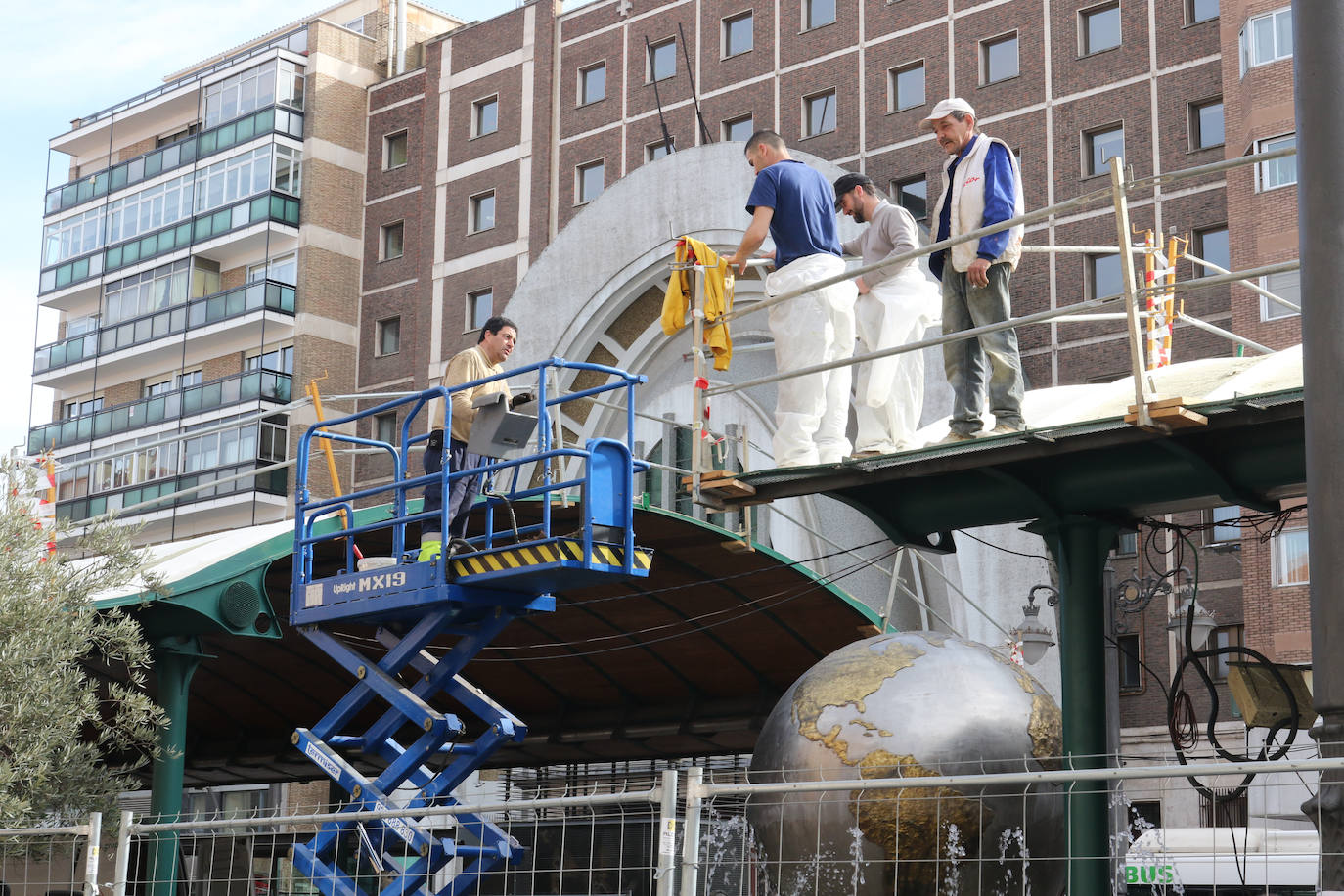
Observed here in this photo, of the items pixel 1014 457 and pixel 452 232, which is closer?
pixel 1014 457

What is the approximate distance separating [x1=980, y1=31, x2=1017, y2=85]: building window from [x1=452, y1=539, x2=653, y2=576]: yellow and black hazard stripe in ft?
115

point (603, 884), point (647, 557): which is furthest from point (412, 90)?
point (647, 557)

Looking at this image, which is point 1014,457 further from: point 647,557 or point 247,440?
point 247,440

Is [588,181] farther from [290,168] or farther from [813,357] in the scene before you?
[813,357]

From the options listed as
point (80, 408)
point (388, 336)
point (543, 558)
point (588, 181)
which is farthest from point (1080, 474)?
point (80, 408)

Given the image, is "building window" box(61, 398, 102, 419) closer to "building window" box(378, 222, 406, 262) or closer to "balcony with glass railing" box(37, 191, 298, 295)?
"balcony with glass railing" box(37, 191, 298, 295)

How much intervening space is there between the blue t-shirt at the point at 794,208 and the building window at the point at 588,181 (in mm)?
40599

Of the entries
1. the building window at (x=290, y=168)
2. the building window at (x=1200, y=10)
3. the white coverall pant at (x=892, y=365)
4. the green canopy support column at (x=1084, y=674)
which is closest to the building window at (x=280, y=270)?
the building window at (x=290, y=168)

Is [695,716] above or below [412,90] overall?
below

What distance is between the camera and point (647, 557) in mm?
13734

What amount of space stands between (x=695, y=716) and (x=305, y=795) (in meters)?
33.9

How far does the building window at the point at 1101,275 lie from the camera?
43062 mm

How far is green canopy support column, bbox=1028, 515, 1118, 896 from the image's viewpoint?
470 inches

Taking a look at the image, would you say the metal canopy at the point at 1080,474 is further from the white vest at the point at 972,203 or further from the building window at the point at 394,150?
the building window at the point at 394,150
